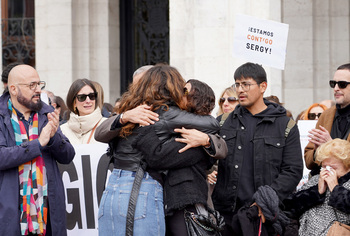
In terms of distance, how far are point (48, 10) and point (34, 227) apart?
31.3 ft

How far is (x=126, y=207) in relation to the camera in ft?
17.8

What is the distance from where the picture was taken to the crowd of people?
18.1 ft

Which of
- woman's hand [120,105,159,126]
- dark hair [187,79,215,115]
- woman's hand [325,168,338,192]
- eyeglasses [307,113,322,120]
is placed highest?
dark hair [187,79,215,115]

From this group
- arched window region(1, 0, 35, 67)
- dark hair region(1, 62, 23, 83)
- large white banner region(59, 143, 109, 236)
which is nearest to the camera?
dark hair region(1, 62, 23, 83)

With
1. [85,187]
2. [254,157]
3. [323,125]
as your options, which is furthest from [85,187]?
[323,125]

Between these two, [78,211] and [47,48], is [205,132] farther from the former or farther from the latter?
[47,48]

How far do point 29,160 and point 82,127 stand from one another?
1.72 meters

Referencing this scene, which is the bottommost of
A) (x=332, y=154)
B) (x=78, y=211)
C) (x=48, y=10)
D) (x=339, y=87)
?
(x=78, y=211)

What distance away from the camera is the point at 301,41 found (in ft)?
46.2

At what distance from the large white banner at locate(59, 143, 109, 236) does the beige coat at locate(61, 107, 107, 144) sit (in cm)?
28

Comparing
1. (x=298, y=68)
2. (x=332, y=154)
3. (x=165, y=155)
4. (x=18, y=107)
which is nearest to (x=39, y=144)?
(x=18, y=107)

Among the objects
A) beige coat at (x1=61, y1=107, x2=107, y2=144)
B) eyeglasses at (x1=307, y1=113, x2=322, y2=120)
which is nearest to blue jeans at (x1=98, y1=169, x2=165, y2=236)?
beige coat at (x1=61, y1=107, x2=107, y2=144)

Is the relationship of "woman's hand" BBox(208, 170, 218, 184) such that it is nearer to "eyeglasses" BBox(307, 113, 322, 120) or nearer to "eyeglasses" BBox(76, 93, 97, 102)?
"eyeglasses" BBox(76, 93, 97, 102)

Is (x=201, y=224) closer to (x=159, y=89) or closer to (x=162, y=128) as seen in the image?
(x=162, y=128)
